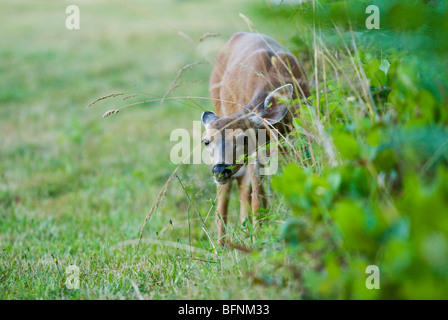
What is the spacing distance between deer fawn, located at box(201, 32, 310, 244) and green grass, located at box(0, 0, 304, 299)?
0.26m

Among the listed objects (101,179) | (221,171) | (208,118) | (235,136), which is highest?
(208,118)

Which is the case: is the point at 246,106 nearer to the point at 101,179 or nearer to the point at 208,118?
the point at 208,118

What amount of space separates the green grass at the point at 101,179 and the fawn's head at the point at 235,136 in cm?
43

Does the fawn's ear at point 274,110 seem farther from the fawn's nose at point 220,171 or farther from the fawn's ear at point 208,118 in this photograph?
the fawn's nose at point 220,171

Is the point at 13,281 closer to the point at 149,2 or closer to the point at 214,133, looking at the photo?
the point at 214,133

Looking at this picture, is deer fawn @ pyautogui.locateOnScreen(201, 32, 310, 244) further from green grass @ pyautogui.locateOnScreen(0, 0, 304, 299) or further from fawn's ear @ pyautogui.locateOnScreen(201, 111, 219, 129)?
green grass @ pyautogui.locateOnScreen(0, 0, 304, 299)

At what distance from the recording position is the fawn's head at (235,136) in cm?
328

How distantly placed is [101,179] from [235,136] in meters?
3.22

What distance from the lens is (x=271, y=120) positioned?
3318 mm

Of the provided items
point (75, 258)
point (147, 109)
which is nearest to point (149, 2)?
point (147, 109)

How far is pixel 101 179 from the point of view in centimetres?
607

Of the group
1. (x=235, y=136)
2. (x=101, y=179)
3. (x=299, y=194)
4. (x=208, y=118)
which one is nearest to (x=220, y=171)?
(x=235, y=136)

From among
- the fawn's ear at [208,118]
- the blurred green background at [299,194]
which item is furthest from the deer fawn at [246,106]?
the blurred green background at [299,194]

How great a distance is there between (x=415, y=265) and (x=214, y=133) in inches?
82.0
